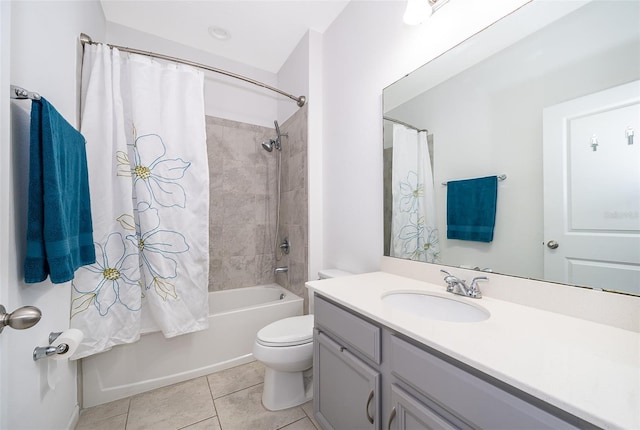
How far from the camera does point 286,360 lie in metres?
Answer: 1.38

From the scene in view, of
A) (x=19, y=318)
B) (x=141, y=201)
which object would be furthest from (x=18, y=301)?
(x=141, y=201)

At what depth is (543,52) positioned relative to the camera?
89cm

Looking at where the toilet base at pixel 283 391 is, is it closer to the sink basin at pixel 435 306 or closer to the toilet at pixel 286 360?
the toilet at pixel 286 360

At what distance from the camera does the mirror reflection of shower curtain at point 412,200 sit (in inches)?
50.4

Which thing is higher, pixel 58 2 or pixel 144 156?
pixel 58 2

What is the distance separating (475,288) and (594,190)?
0.51 meters

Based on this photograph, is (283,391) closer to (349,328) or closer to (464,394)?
(349,328)

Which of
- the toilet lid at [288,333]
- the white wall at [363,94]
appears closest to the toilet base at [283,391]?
the toilet lid at [288,333]

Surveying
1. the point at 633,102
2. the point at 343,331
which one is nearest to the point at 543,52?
the point at 633,102

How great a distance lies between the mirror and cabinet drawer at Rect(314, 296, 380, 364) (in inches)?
21.9

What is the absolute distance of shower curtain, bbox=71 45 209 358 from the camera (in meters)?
1.46

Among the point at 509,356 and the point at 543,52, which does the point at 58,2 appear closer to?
the point at 543,52

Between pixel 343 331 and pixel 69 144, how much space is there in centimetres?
145

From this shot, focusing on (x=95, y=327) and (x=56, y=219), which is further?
(x=95, y=327)
